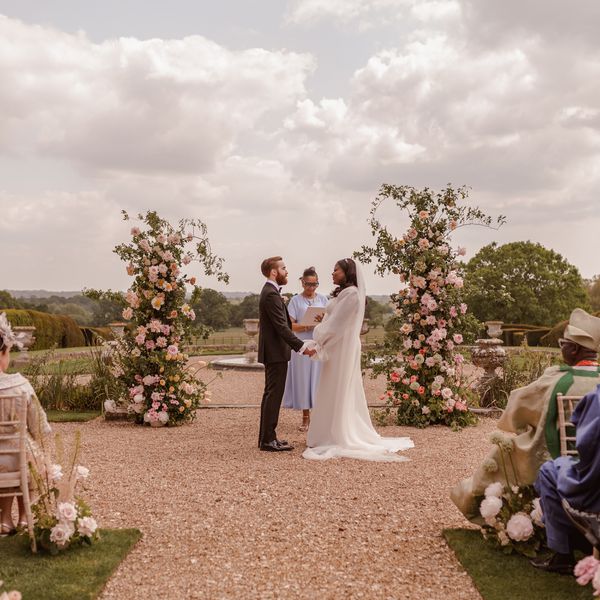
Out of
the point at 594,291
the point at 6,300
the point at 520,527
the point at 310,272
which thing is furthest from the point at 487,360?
the point at 594,291

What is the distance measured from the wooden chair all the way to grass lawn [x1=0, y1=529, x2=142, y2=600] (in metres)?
0.16

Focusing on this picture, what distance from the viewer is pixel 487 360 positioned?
10.5 metres

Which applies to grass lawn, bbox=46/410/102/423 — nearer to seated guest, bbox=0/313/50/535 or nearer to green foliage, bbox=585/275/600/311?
seated guest, bbox=0/313/50/535

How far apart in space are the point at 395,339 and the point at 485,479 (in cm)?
490

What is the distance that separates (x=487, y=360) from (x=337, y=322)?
4155mm

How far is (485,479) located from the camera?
4398mm

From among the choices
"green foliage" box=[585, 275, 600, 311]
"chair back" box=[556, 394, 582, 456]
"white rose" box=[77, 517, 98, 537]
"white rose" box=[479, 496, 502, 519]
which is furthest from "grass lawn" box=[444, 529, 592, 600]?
"green foliage" box=[585, 275, 600, 311]

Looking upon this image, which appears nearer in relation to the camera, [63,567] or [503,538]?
[63,567]

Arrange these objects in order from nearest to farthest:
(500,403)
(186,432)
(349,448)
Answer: (349,448) < (186,432) < (500,403)

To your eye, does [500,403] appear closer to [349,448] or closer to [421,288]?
[421,288]

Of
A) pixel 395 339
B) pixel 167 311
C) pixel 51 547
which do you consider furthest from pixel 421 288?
pixel 51 547

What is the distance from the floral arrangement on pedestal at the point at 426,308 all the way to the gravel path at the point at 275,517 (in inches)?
35.7

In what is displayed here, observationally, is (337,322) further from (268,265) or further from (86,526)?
(86,526)

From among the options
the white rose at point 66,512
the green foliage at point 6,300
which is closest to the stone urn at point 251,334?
the white rose at point 66,512
